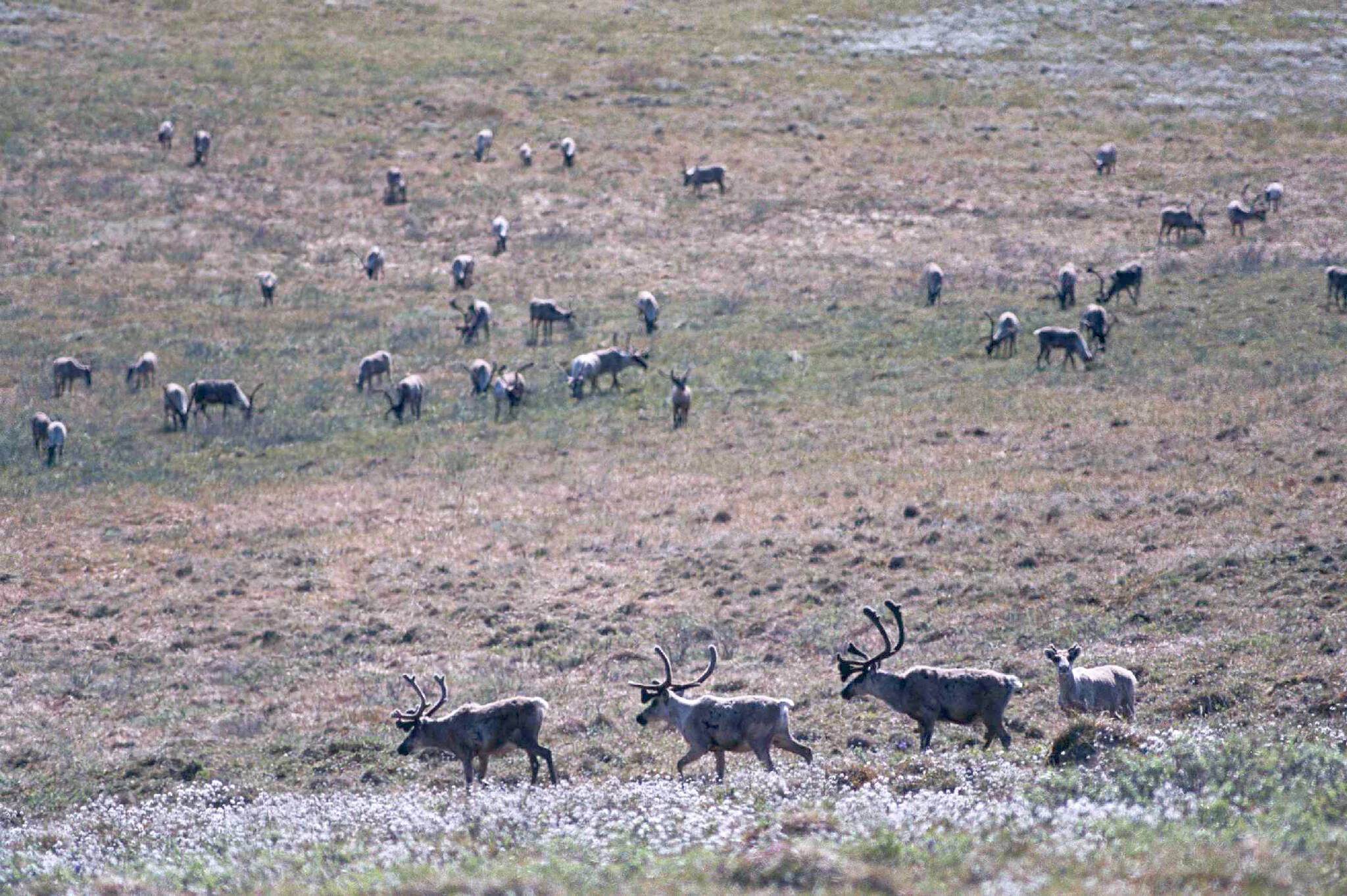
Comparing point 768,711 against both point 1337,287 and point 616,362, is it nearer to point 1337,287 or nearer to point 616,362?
point 616,362

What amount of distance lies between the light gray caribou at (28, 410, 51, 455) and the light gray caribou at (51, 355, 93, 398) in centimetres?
322

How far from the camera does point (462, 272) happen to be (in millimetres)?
38594

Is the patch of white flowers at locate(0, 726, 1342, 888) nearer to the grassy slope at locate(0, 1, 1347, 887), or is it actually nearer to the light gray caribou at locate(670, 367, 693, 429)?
the grassy slope at locate(0, 1, 1347, 887)

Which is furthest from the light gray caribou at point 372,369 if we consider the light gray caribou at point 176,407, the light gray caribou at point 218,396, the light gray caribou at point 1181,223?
the light gray caribou at point 1181,223

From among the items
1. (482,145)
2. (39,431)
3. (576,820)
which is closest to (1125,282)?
(482,145)

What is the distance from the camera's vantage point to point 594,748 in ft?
43.4

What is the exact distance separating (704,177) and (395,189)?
34.8 feet

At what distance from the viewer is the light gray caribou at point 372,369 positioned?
1220 inches

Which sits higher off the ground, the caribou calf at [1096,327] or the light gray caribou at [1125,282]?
the light gray caribou at [1125,282]

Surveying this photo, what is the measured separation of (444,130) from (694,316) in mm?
21211

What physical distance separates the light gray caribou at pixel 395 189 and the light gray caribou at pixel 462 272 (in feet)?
26.8

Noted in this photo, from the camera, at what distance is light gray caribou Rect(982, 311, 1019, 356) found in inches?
1236

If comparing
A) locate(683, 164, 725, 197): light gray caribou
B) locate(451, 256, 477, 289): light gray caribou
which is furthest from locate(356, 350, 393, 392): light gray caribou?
locate(683, 164, 725, 197): light gray caribou

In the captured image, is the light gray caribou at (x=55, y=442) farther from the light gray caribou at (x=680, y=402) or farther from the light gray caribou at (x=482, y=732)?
the light gray caribou at (x=482, y=732)
